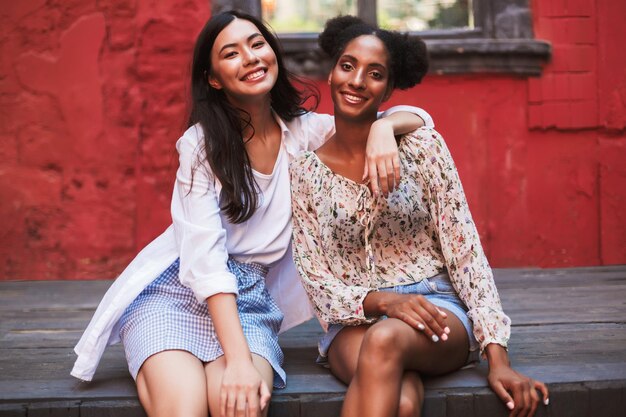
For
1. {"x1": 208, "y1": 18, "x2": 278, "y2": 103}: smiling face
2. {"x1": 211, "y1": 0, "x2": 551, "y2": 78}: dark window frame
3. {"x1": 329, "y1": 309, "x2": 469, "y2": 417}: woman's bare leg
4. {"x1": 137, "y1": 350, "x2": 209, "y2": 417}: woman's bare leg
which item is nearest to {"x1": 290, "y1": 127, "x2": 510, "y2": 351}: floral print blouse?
{"x1": 329, "y1": 309, "x2": 469, "y2": 417}: woman's bare leg

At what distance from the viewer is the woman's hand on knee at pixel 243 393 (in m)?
2.28

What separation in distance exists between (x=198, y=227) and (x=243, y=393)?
1.88ft

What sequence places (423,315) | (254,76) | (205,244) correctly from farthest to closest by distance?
(254,76), (205,244), (423,315)

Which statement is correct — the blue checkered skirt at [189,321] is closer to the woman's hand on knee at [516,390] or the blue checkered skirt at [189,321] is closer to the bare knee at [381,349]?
the bare knee at [381,349]

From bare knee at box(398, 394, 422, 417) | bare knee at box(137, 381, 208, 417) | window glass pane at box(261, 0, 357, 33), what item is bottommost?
bare knee at box(398, 394, 422, 417)

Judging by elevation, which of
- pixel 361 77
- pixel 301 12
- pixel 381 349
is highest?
pixel 301 12

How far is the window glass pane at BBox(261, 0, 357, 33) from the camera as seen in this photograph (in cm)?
486

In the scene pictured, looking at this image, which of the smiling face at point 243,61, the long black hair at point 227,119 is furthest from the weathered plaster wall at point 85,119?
the smiling face at point 243,61

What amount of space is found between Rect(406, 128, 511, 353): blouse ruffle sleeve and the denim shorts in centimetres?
3

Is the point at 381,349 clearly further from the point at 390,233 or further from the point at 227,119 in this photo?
the point at 227,119

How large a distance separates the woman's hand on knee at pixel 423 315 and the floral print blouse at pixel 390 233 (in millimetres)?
159

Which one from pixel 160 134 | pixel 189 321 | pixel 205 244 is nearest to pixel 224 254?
pixel 205 244

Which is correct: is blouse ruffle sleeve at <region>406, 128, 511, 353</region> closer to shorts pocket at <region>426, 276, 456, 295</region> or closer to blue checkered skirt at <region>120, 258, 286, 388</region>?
shorts pocket at <region>426, 276, 456, 295</region>

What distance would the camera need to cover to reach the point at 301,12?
16.1ft
